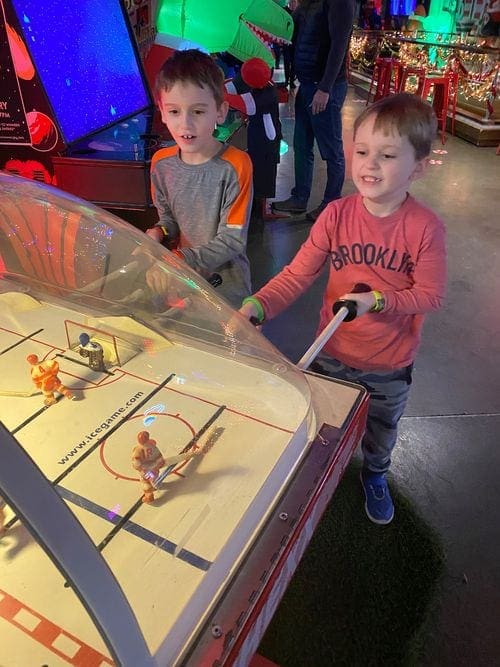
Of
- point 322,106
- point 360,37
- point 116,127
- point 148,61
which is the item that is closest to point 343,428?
point 116,127

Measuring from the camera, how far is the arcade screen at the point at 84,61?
6.52 feet

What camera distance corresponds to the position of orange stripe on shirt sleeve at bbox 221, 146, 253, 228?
1.51m

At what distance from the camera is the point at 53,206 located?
117 cm

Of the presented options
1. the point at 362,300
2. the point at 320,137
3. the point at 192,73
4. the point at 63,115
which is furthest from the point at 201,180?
the point at 320,137

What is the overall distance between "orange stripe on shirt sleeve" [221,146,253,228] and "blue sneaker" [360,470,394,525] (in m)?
0.83

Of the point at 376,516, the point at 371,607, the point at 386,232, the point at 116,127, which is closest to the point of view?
the point at 386,232

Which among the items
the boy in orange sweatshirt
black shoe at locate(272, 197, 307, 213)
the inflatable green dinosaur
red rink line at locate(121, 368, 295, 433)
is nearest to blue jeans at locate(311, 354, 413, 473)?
the boy in orange sweatshirt

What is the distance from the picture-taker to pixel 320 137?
3.59 meters

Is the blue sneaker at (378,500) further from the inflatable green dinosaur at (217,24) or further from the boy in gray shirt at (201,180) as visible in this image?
the inflatable green dinosaur at (217,24)

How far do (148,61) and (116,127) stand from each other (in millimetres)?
753

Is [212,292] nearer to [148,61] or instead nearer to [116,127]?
[116,127]

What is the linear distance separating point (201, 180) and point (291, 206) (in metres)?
2.51

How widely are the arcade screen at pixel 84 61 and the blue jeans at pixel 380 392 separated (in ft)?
4.42

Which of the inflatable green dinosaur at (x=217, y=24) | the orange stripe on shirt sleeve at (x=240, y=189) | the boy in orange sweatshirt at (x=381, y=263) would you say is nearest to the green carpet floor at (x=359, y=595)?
the boy in orange sweatshirt at (x=381, y=263)
